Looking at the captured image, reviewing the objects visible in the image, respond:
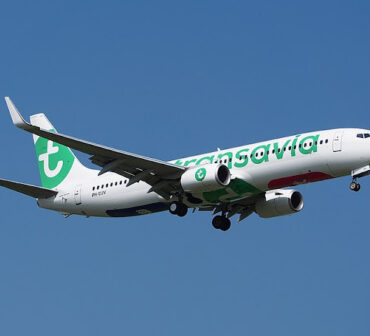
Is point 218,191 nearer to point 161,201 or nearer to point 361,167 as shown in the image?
point 161,201

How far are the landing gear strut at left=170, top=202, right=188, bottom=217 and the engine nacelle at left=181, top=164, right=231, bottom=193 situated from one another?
5.59 ft

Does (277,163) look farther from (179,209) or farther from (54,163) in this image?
(54,163)

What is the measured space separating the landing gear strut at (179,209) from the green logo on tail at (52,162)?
957cm

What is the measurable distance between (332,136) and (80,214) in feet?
49.4

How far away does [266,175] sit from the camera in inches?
1809

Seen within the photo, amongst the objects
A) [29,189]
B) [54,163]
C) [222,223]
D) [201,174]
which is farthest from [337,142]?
[54,163]

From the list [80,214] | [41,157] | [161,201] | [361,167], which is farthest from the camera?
[41,157]

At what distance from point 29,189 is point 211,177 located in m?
11.2

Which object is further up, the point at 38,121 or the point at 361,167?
the point at 38,121

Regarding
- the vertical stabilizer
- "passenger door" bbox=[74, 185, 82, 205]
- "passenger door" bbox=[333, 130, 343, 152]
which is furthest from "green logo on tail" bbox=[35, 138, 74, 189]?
"passenger door" bbox=[333, 130, 343, 152]

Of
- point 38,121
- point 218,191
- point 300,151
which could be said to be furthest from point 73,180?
point 300,151

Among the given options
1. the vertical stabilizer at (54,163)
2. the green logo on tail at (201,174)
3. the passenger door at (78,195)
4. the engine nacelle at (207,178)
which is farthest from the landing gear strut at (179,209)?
the vertical stabilizer at (54,163)

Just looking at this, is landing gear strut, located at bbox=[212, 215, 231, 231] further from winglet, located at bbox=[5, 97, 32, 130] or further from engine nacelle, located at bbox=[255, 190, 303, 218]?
winglet, located at bbox=[5, 97, 32, 130]

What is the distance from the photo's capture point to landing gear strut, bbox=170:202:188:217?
48.4m
